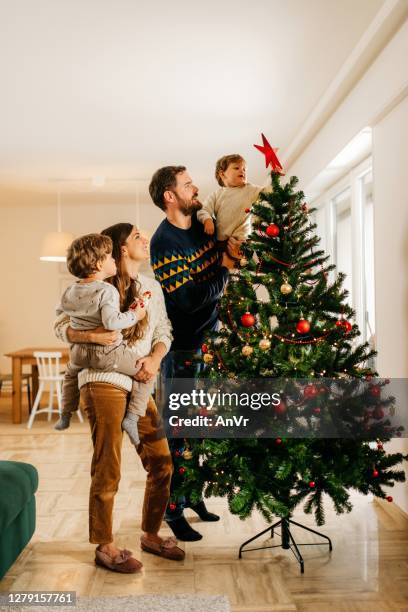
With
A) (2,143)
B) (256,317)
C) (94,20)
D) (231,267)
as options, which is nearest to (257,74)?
(94,20)

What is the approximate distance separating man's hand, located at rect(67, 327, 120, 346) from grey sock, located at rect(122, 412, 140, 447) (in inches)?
12.1

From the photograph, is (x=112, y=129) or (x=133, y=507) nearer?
(x=133, y=507)

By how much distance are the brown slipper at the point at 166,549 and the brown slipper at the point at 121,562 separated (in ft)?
0.48

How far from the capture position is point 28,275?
350 inches

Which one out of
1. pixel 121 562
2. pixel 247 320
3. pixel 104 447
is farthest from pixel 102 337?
pixel 121 562

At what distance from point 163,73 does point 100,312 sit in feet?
6.85

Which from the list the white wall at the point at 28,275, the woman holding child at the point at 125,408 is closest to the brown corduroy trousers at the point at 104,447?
the woman holding child at the point at 125,408

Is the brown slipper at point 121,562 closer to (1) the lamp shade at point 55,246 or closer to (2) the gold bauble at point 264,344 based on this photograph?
(2) the gold bauble at point 264,344

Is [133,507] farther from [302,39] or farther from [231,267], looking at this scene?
[302,39]

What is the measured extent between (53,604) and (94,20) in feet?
8.97

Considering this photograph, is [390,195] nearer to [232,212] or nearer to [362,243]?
[232,212]

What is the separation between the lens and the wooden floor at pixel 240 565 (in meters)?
2.39

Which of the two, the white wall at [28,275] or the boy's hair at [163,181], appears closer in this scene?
the boy's hair at [163,181]

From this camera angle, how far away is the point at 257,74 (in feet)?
13.3
